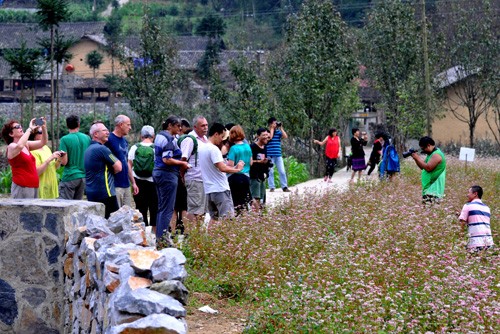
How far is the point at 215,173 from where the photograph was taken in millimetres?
11906

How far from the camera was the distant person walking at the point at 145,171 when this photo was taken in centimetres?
1214

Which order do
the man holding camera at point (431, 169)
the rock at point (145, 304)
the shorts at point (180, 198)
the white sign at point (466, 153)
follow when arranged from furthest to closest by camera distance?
the white sign at point (466, 153) → the man holding camera at point (431, 169) → the shorts at point (180, 198) → the rock at point (145, 304)

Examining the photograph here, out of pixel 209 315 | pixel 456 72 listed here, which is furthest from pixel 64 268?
pixel 456 72

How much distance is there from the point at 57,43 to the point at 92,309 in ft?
85.1

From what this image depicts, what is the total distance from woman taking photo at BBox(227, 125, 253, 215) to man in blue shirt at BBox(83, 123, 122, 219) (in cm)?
222

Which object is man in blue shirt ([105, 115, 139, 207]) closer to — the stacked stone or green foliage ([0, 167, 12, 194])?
the stacked stone

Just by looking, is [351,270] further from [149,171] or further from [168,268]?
[149,171]

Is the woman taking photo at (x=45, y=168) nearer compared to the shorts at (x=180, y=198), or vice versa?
the woman taking photo at (x=45, y=168)

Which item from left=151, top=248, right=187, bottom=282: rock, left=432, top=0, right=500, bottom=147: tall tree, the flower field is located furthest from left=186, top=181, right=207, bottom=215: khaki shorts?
left=432, top=0, right=500, bottom=147: tall tree

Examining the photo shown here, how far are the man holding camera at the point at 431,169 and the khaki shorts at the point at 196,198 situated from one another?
125 inches

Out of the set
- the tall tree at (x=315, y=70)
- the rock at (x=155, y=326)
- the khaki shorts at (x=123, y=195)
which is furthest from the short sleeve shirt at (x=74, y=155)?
the tall tree at (x=315, y=70)

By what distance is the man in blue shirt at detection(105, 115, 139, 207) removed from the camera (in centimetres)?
1136

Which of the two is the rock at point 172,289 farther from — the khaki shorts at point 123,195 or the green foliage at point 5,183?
the green foliage at point 5,183

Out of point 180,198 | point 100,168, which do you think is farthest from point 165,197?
point 100,168
